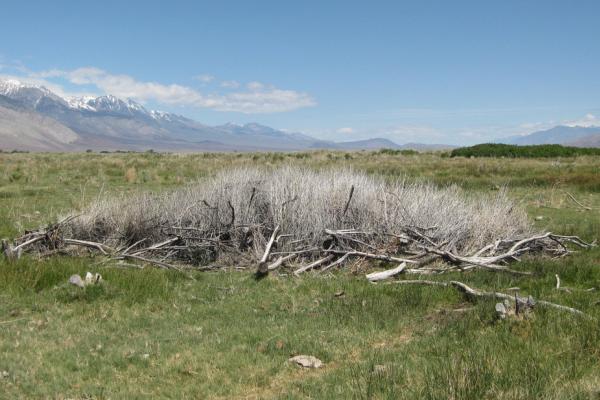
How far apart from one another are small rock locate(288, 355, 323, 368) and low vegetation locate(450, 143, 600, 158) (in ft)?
156

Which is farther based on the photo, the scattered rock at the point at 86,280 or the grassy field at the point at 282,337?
the scattered rock at the point at 86,280

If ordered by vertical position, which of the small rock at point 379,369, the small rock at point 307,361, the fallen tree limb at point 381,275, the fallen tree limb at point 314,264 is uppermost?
the small rock at point 379,369

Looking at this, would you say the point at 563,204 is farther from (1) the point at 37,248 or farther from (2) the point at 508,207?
(1) the point at 37,248

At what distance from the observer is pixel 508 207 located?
45.1ft

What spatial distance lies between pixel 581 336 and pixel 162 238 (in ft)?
34.1

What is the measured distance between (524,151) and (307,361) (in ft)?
162

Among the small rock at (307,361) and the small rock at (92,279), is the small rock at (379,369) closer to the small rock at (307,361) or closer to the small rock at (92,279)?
the small rock at (307,361)

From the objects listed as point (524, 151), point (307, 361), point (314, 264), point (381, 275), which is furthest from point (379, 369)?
point (524, 151)

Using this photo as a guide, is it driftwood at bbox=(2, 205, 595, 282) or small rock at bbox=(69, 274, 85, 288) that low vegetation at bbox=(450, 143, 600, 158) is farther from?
small rock at bbox=(69, 274, 85, 288)

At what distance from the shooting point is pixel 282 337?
22.1ft

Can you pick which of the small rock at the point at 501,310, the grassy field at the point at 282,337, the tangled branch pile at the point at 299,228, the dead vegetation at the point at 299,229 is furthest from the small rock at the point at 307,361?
the tangled branch pile at the point at 299,228

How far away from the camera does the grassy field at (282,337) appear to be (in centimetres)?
493

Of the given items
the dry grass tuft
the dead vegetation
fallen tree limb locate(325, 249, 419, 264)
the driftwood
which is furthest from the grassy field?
the dry grass tuft

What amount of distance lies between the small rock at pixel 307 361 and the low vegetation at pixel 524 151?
47.5 meters
